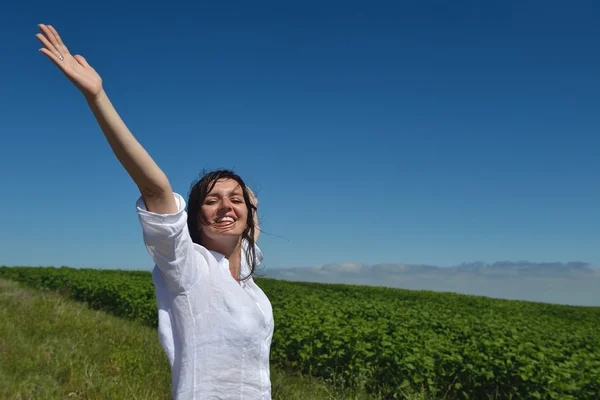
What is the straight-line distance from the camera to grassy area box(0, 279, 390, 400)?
237 inches

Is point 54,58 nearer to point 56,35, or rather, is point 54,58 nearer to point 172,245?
point 56,35

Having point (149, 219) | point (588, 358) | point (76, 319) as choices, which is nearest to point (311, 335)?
point (588, 358)

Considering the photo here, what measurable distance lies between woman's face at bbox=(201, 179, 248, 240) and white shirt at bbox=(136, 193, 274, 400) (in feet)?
0.77

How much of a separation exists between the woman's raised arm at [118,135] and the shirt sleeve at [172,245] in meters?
0.04

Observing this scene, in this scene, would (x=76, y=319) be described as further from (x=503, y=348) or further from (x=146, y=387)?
(x=503, y=348)

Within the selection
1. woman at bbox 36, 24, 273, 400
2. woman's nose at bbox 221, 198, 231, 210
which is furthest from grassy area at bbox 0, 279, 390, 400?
woman's nose at bbox 221, 198, 231, 210

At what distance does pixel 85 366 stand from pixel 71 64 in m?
5.70

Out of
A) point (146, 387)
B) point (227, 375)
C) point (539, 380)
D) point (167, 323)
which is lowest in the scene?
point (146, 387)

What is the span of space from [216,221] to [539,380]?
5.45 metres

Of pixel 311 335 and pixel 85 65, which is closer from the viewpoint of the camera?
pixel 85 65

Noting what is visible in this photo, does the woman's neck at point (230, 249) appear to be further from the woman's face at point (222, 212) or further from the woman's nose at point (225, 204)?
the woman's nose at point (225, 204)

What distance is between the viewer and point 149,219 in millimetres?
1910

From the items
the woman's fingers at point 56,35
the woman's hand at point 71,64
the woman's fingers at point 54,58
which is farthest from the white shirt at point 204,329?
the woman's fingers at point 56,35

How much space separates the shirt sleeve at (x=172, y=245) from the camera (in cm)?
191
